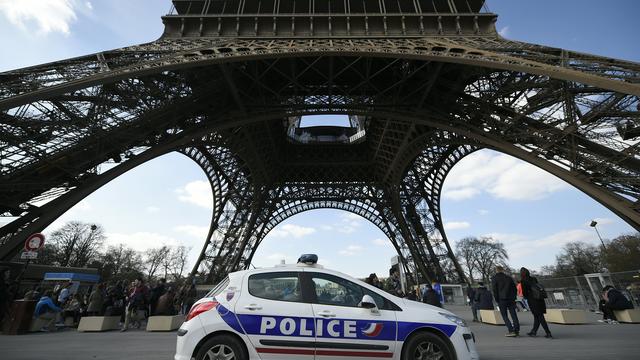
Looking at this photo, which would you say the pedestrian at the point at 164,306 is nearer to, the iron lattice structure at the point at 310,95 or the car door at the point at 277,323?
the iron lattice structure at the point at 310,95

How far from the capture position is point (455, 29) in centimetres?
1653

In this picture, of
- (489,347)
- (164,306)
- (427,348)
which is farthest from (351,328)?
(164,306)

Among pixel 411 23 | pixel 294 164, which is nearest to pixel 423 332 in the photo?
pixel 411 23

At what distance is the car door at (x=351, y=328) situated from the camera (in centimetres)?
408

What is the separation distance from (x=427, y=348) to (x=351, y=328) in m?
1.07

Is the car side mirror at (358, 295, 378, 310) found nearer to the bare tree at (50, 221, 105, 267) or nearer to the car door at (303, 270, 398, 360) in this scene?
the car door at (303, 270, 398, 360)

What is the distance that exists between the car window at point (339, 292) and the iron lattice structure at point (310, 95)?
9.36m

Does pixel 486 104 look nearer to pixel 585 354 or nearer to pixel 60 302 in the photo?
pixel 585 354

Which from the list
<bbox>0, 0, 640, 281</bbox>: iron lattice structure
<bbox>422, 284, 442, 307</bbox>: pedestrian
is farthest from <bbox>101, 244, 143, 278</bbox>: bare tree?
<bbox>422, 284, 442, 307</bbox>: pedestrian

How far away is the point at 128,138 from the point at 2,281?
640cm

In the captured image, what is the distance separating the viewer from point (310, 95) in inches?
725

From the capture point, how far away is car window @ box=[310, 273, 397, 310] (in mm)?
4355

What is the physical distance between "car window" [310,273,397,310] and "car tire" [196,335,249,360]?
113cm

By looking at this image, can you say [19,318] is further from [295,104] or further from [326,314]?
[295,104]
